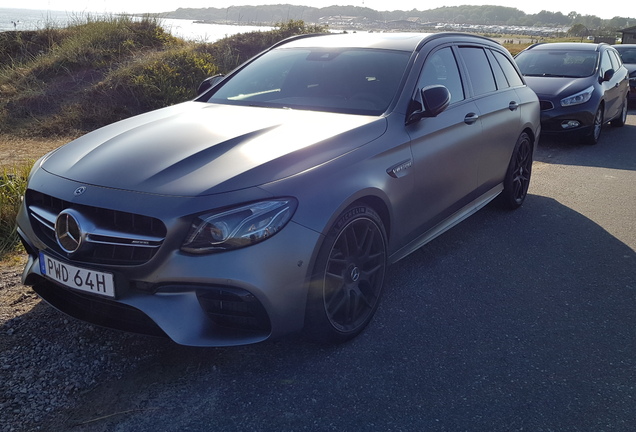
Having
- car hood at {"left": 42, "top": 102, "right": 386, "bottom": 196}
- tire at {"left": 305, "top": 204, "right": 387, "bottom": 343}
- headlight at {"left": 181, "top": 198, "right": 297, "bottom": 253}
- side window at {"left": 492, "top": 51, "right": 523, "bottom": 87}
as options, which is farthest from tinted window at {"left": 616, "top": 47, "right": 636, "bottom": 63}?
headlight at {"left": 181, "top": 198, "right": 297, "bottom": 253}

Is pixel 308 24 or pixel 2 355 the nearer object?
pixel 2 355

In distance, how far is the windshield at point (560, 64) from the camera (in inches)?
407

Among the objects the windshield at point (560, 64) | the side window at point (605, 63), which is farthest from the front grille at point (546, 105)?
the side window at point (605, 63)

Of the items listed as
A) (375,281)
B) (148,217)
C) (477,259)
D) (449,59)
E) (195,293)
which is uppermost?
(449,59)

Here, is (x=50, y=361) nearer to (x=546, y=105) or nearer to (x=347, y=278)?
(x=347, y=278)

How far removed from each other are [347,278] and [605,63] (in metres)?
9.70

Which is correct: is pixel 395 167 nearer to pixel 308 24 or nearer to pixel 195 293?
pixel 195 293

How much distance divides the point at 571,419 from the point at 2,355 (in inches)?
113

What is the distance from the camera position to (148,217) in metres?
2.63

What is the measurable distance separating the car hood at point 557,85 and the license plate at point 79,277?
28.0ft

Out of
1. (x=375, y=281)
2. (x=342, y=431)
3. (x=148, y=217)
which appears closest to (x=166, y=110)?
(x=148, y=217)

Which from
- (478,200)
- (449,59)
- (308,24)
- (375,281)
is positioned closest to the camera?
(375,281)

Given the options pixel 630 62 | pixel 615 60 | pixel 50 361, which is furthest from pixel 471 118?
pixel 630 62

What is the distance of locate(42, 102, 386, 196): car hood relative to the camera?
9.13ft
